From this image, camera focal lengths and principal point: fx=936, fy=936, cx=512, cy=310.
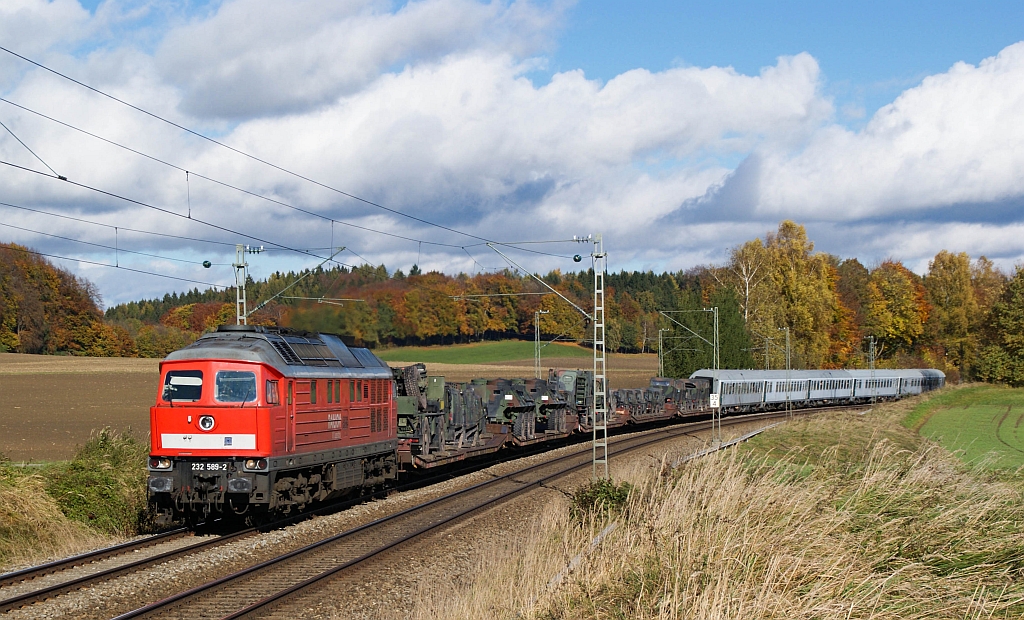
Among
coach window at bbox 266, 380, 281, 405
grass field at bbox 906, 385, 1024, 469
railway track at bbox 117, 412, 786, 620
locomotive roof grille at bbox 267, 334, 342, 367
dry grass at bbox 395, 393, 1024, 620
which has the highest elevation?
locomotive roof grille at bbox 267, 334, 342, 367

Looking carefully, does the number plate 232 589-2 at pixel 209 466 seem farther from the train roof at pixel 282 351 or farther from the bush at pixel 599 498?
the bush at pixel 599 498

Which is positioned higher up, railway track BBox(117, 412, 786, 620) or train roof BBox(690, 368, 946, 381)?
train roof BBox(690, 368, 946, 381)

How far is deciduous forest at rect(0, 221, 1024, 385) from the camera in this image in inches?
1480

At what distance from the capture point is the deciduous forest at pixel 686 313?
37.6 meters

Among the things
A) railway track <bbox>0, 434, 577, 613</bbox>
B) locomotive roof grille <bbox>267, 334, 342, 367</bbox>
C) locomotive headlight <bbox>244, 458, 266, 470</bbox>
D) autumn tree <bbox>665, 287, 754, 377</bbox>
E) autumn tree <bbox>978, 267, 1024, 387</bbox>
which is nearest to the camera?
railway track <bbox>0, 434, 577, 613</bbox>

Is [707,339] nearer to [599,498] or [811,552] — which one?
[599,498]

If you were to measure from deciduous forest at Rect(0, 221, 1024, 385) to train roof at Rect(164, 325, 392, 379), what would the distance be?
4.08 meters

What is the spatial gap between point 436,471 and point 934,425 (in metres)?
34.8

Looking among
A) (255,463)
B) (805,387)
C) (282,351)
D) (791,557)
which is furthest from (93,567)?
(805,387)

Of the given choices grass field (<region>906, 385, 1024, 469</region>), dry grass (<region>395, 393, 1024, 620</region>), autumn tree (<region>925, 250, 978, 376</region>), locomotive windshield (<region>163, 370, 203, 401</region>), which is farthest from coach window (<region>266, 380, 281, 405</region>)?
autumn tree (<region>925, 250, 978, 376</region>)

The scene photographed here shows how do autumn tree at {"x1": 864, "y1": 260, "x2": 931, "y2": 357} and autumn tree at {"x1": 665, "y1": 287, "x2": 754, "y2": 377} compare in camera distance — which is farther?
autumn tree at {"x1": 864, "y1": 260, "x2": 931, "y2": 357}

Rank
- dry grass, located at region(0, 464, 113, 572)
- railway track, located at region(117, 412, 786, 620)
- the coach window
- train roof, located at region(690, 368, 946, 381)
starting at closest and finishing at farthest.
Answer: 1. railway track, located at region(117, 412, 786, 620)
2. dry grass, located at region(0, 464, 113, 572)
3. the coach window
4. train roof, located at region(690, 368, 946, 381)

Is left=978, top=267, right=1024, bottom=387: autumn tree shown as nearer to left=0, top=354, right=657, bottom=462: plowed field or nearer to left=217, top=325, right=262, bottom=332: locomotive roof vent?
left=0, top=354, right=657, bottom=462: plowed field

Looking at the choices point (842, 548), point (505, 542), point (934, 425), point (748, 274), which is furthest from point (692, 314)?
point (842, 548)
